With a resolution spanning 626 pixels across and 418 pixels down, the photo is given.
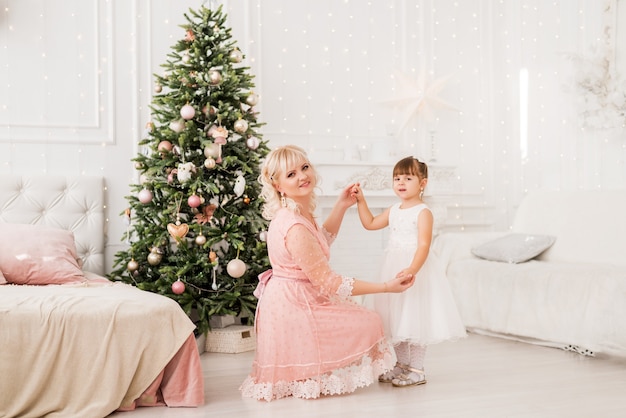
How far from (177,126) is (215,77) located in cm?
34

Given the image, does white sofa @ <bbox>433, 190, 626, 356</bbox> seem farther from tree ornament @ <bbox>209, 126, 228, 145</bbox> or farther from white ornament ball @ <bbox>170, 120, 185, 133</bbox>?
white ornament ball @ <bbox>170, 120, 185, 133</bbox>

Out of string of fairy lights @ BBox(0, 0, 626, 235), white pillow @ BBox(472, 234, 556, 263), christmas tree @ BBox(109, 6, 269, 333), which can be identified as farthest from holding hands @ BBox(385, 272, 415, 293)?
string of fairy lights @ BBox(0, 0, 626, 235)

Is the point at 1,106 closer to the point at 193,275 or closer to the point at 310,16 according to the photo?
the point at 193,275

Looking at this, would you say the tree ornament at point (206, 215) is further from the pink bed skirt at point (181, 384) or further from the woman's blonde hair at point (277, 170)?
the pink bed skirt at point (181, 384)

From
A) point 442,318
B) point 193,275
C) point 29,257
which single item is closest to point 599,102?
point 442,318

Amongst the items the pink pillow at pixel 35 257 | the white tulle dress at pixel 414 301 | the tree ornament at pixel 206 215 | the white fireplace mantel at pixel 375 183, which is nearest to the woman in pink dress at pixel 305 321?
the white tulle dress at pixel 414 301

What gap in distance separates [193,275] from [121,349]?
1.20 metres

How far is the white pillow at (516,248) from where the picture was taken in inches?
163

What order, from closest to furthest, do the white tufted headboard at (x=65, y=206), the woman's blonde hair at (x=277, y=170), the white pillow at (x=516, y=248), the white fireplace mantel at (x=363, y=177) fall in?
the woman's blonde hair at (x=277, y=170) → the white tufted headboard at (x=65, y=206) → the white pillow at (x=516, y=248) → the white fireplace mantel at (x=363, y=177)

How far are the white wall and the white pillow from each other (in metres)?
0.86

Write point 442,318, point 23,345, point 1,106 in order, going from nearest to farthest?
point 23,345 < point 442,318 < point 1,106

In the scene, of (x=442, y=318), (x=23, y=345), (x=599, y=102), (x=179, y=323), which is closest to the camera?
(x=23, y=345)

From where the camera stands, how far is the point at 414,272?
2.72 metres

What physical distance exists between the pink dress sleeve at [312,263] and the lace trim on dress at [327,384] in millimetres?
318
